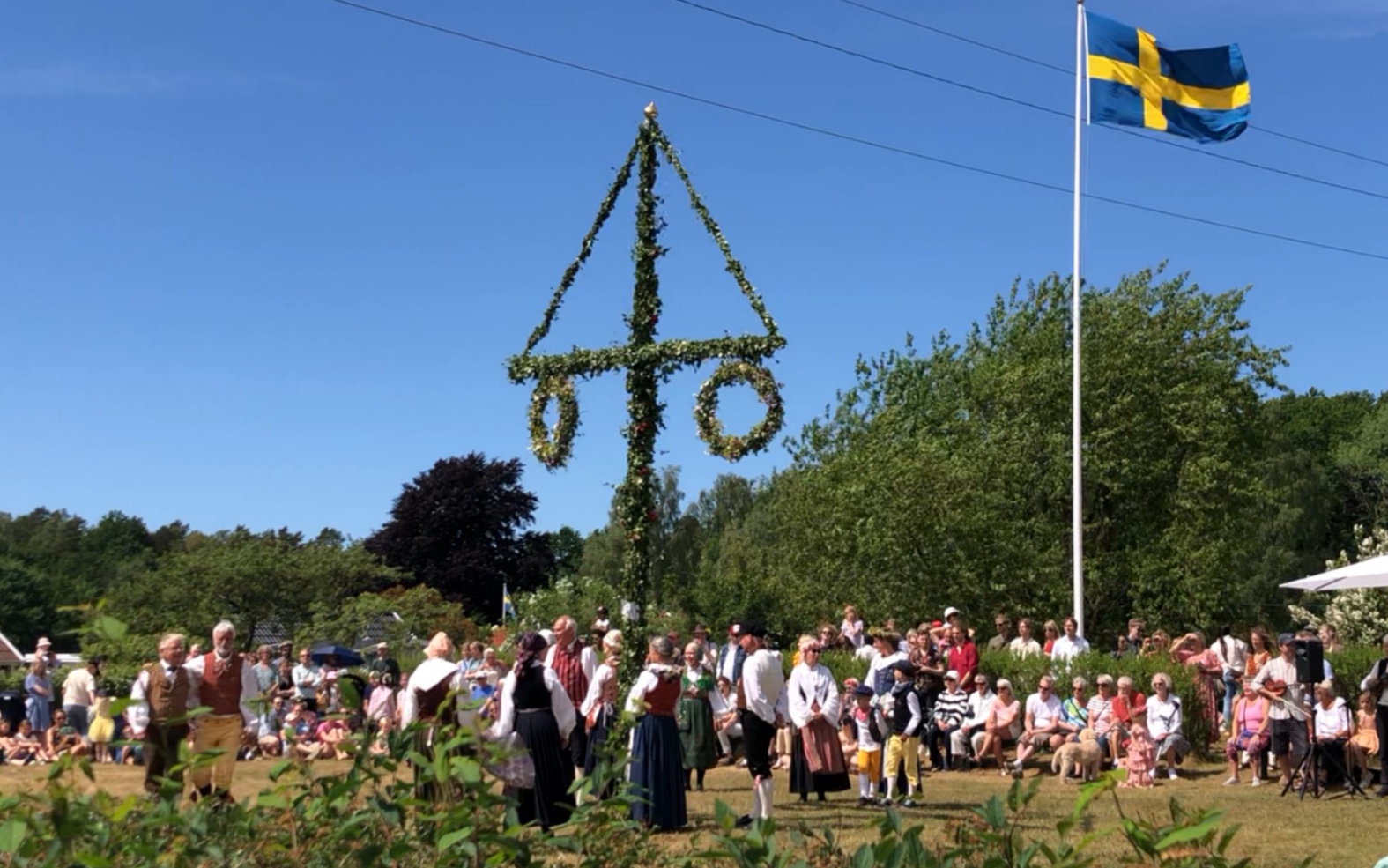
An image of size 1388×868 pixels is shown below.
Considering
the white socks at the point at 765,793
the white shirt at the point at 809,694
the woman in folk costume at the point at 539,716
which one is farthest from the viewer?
the white shirt at the point at 809,694

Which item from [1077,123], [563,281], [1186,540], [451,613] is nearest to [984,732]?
[563,281]

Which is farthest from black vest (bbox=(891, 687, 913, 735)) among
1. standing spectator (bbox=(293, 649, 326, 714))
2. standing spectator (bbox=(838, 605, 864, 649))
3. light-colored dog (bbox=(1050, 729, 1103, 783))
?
standing spectator (bbox=(293, 649, 326, 714))

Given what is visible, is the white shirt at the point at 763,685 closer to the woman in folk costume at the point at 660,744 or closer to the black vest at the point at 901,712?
the woman in folk costume at the point at 660,744

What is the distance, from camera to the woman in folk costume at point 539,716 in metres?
10.8

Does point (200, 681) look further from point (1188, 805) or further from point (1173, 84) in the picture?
point (1173, 84)

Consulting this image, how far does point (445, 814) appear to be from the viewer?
3123mm

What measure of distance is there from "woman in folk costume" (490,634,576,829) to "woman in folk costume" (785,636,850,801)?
318 cm

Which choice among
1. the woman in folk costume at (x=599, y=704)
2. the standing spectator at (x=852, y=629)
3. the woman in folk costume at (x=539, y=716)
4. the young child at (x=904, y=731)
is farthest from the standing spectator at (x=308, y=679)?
the woman in folk costume at (x=539, y=716)

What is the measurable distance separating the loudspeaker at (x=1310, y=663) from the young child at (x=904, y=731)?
3.81m

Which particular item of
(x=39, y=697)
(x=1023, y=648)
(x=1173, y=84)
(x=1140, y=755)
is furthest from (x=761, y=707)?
(x=1173, y=84)

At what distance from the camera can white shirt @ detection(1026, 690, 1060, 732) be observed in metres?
17.8

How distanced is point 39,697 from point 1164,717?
620 inches

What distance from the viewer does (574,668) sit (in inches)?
547

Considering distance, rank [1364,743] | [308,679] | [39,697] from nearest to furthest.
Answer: [1364,743] < [39,697] < [308,679]
